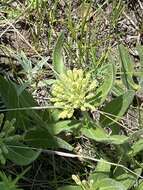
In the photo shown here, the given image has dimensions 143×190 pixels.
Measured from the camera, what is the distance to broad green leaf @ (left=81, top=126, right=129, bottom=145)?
1749mm

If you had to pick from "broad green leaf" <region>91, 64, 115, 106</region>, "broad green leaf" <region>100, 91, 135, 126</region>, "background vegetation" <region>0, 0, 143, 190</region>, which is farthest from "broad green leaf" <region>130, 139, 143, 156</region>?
"broad green leaf" <region>91, 64, 115, 106</region>

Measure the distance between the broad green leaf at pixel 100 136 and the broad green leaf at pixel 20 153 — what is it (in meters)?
0.19

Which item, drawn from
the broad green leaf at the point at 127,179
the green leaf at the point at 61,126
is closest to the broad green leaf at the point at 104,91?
the green leaf at the point at 61,126

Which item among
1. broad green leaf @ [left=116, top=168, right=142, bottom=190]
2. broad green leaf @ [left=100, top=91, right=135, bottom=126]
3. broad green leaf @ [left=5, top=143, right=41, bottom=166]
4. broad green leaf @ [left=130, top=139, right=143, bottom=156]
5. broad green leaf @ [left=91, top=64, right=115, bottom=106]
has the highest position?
broad green leaf @ [left=91, top=64, right=115, bottom=106]

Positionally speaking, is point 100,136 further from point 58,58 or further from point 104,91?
point 58,58

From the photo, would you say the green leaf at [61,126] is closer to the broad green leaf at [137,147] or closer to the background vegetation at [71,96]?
the background vegetation at [71,96]

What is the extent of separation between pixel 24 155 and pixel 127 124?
549mm

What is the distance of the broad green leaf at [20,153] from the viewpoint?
180 cm

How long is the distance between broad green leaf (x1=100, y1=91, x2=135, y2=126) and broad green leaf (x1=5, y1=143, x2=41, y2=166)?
30 cm

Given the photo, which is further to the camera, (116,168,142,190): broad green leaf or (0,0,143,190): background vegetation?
(116,168,142,190): broad green leaf

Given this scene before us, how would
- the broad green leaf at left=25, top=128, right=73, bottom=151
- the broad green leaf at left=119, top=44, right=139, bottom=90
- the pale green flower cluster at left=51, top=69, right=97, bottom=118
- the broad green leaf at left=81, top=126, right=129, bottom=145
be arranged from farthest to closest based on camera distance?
1. the broad green leaf at left=119, top=44, right=139, bottom=90
2. the broad green leaf at left=25, top=128, right=73, bottom=151
3. the broad green leaf at left=81, top=126, right=129, bottom=145
4. the pale green flower cluster at left=51, top=69, right=97, bottom=118

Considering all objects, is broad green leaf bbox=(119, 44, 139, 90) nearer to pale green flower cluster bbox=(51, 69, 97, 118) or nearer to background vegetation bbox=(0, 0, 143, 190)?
background vegetation bbox=(0, 0, 143, 190)

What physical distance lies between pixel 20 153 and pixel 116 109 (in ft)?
1.27

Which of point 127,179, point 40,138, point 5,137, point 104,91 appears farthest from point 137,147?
point 5,137
